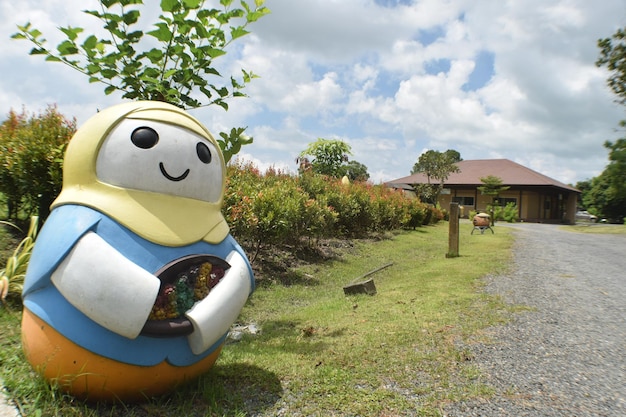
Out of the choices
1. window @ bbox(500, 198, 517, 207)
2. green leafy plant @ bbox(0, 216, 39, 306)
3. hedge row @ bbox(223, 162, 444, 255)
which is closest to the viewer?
green leafy plant @ bbox(0, 216, 39, 306)

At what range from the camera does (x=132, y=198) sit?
9.75 feet

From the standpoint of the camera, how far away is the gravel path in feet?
10.6

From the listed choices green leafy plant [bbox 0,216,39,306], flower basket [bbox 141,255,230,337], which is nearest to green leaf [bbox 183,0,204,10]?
flower basket [bbox 141,255,230,337]

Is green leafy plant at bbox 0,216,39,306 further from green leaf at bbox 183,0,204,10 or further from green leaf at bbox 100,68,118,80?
green leaf at bbox 183,0,204,10

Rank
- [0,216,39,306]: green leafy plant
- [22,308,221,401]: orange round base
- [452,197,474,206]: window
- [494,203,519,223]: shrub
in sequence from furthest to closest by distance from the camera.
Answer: [452,197,474,206]: window
[494,203,519,223]: shrub
[0,216,39,306]: green leafy plant
[22,308,221,401]: orange round base

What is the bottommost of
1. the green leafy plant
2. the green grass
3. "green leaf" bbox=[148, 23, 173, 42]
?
the green grass

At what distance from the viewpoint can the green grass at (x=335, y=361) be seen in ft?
10.1

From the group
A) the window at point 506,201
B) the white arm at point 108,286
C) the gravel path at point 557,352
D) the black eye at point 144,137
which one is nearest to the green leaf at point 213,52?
the black eye at point 144,137

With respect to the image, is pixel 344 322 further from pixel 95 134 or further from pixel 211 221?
pixel 95 134

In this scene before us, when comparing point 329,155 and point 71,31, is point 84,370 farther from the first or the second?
point 329,155

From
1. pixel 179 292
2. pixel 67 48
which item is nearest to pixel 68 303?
pixel 179 292

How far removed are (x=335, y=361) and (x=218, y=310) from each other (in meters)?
1.56

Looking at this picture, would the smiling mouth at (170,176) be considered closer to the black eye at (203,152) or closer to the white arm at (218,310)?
the black eye at (203,152)

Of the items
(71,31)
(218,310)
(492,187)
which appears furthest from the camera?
(492,187)
